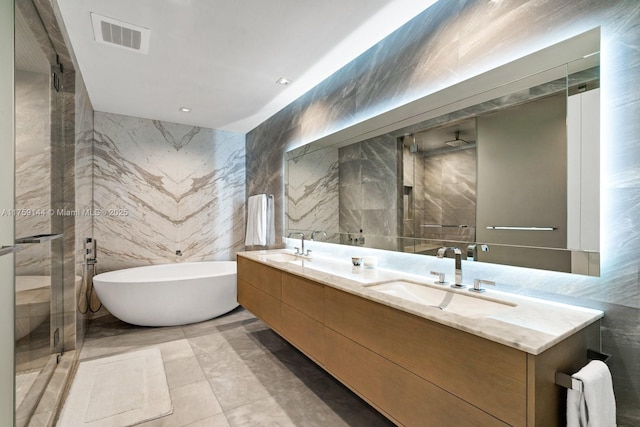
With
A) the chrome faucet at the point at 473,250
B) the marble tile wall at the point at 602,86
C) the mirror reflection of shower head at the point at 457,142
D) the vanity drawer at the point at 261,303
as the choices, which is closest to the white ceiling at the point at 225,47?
the marble tile wall at the point at 602,86

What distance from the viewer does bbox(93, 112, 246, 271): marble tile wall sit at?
373 centimetres

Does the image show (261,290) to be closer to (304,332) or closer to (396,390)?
(304,332)

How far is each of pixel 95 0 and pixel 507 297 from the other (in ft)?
8.83

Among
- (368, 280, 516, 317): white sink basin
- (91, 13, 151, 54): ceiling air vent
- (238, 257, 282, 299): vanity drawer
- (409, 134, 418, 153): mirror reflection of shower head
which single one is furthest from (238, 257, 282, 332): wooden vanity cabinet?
(91, 13, 151, 54): ceiling air vent

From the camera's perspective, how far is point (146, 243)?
3.93 metres

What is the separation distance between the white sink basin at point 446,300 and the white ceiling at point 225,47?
5.36 feet

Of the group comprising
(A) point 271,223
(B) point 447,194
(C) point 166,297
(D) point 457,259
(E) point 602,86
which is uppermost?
(E) point 602,86

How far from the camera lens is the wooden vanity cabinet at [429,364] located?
2.88ft

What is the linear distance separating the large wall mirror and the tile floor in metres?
1.04

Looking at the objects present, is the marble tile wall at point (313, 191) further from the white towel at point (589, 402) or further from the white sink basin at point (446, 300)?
the white towel at point (589, 402)

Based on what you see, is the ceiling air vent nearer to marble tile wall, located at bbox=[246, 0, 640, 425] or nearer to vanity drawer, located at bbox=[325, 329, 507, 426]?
marble tile wall, located at bbox=[246, 0, 640, 425]

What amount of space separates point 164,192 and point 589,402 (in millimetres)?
4317

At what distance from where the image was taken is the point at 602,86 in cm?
118

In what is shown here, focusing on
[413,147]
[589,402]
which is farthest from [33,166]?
[589,402]
